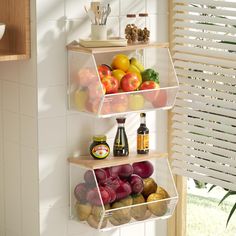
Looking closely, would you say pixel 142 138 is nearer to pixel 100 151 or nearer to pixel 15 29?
pixel 100 151

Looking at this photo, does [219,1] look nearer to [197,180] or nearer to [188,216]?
[197,180]

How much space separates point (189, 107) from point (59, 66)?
2.17 ft

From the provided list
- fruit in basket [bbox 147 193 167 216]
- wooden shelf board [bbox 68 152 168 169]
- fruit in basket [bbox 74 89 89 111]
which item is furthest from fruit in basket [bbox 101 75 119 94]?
fruit in basket [bbox 147 193 167 216]

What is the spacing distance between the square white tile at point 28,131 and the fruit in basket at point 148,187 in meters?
0.54

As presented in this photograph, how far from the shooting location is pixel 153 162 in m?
3.38

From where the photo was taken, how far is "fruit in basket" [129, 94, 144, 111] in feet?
10.2

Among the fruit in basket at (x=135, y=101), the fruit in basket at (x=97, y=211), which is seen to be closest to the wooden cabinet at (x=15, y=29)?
the fruit in basket at (x=135, y=101)

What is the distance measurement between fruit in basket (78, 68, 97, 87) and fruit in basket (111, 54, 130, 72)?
0.50 ft

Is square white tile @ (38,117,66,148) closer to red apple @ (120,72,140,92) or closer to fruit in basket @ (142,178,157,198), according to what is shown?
red apple @ (120,72,140,92)

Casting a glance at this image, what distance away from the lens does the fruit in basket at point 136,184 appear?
10.6 ft

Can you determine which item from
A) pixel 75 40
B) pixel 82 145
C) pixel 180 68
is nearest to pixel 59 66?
pixel 75 40

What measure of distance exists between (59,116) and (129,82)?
33 centimetres

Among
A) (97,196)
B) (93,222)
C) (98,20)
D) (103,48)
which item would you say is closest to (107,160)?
(97,196)

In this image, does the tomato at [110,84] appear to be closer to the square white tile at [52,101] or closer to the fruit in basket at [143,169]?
the square white tile at [52,101]
